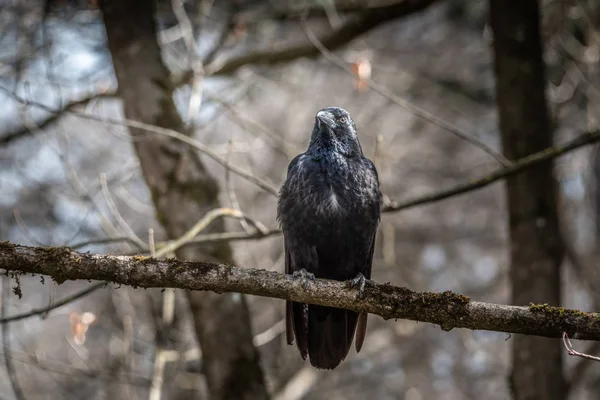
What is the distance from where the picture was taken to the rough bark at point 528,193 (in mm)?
4816

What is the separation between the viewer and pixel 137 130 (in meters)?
5.21

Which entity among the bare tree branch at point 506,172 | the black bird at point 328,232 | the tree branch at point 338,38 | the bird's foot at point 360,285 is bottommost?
the bird's foot at point 360,285

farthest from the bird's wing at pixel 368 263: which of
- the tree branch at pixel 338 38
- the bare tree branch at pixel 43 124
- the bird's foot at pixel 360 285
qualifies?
the bare tree branch at pixel 43 124

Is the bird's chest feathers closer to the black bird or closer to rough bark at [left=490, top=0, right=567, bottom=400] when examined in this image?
the black bird

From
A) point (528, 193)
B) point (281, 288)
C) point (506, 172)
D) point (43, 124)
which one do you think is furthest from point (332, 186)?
point (43, 124)

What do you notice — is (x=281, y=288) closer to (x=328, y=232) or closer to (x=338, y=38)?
(x=328, y=232)

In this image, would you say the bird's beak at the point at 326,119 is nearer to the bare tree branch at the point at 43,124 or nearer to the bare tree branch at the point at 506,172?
the bare tree branch at the point at 506,172

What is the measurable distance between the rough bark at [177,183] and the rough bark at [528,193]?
2.08 metres

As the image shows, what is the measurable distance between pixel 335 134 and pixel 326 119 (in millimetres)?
126

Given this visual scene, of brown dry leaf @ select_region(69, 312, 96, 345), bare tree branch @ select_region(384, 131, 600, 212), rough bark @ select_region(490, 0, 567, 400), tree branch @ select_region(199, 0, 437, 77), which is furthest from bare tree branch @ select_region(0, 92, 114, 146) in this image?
rough bark @ select_region(490, 0, 567, 400)

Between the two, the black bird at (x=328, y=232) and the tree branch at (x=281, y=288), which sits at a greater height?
the black bird at (x=328, y=232)

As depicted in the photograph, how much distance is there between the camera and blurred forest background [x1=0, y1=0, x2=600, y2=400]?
491 cm

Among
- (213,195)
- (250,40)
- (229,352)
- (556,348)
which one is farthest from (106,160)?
(556,348)

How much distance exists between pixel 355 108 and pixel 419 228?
219 cm
